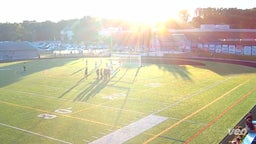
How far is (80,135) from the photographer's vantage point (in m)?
17.2

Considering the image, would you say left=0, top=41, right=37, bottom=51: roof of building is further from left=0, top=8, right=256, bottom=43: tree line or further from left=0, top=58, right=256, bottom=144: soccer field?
left=0, top=8, right=256, bottom=43: tree line

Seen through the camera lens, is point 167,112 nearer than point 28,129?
No

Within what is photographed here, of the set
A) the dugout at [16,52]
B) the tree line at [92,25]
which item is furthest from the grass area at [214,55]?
the tree line at [92,25]

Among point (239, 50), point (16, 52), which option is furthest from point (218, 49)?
point (16, 52)

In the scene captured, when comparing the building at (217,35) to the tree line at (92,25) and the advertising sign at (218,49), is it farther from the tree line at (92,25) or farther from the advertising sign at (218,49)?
the tree line at (92,25)

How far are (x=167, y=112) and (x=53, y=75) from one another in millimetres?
22418

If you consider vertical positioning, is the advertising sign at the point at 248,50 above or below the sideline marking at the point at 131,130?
A: above

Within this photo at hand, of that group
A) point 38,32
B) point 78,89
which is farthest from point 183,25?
point 78,89

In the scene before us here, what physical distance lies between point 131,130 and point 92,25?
383 ft

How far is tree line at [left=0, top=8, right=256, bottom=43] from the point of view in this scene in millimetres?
107625

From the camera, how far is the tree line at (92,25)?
108 metres

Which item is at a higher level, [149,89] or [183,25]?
[183,25]

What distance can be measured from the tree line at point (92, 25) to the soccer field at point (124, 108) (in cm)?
7595

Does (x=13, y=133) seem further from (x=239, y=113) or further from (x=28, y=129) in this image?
(x=239, y=113)
